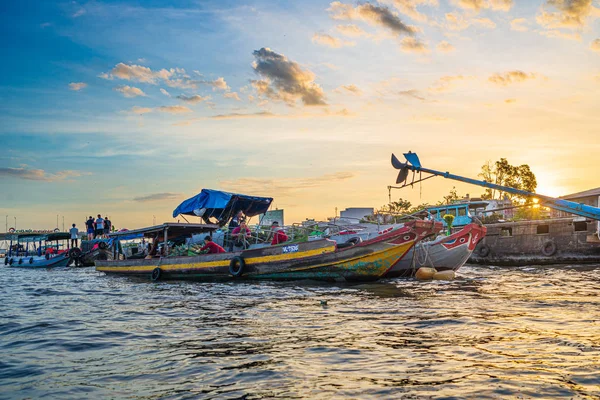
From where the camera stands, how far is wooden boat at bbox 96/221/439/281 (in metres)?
13.5

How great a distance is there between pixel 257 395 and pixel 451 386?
1670 mm

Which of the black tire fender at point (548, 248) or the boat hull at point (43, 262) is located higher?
the black tire fender at point (548, 248)

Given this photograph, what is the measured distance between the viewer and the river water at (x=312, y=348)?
438 cm

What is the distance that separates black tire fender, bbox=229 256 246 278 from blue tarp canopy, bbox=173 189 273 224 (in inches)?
213

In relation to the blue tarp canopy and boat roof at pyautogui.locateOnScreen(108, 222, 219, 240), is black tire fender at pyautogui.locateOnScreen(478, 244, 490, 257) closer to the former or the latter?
the blue tarp canopy

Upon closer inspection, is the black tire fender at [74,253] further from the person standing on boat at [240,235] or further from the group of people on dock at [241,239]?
the person standing on boat at [240,235]

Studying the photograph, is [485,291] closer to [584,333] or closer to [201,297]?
[584,333]

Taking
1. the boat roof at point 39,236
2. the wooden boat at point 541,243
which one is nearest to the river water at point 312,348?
the wooden boat at point 541,243

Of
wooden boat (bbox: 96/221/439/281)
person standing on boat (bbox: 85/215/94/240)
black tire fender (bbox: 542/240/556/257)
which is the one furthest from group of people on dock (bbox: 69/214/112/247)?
black tire fender (bbox: 542/240/556/257)

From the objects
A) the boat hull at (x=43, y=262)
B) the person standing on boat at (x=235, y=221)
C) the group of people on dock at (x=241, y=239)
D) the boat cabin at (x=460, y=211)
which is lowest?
the boat hull at (x=43, y=262)

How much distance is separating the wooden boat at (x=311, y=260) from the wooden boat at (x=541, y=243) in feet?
41.5

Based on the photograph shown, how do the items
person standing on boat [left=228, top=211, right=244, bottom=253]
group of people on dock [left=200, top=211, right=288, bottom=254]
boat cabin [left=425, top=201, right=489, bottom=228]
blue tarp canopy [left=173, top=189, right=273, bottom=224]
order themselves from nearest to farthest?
group of people on dock [left=200, top=211, right=288, bottom=254], person standing on boat [left=228, top=211, right=244, bottom=253], blue tarp canopy [left=173, top=189, right=273, bottom=224], boat cabin [left=425, top=201, right=489, bottom=228]

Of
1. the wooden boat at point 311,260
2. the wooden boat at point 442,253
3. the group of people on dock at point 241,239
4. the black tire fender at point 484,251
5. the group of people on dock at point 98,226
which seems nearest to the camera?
the wooden boat at point 311,260

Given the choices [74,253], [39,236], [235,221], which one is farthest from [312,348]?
[39,236]
